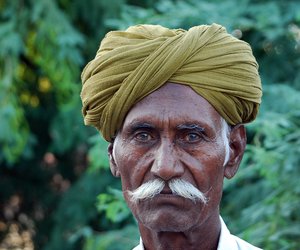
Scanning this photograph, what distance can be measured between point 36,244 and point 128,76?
21.6 feet

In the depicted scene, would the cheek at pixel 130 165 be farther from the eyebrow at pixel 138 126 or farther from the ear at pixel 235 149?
the ear at pixel 235 149

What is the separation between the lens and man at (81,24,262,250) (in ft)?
9.94

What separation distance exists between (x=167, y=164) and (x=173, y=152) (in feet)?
0.14

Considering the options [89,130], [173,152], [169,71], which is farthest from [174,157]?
[89,130]

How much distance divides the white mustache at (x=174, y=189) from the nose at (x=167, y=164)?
0.06 feet

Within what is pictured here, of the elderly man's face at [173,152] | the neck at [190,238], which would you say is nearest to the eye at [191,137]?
the elderly man's face at [173,152]

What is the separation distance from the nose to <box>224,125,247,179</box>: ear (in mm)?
232

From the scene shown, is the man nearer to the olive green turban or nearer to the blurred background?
the olive green turban

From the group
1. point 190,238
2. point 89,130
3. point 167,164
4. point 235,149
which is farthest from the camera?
point 89,130

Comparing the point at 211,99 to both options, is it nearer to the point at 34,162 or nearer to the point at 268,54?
the point at 268,54

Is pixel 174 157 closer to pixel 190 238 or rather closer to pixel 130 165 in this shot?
→ pixel 130 165

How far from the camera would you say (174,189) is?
118 inches

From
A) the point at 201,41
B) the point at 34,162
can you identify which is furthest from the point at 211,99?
the point at 34,162

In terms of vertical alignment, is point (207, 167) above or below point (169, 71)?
below
